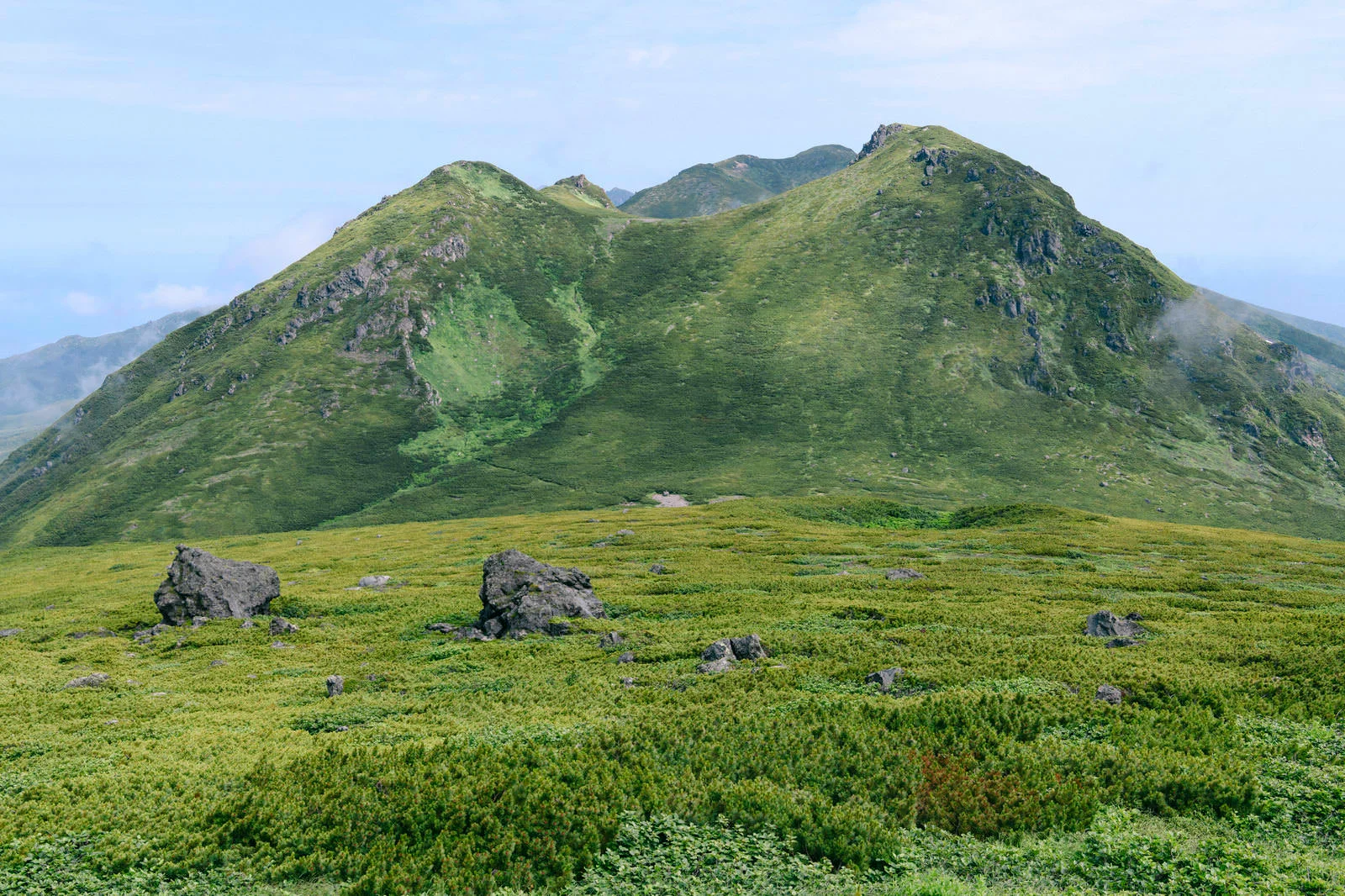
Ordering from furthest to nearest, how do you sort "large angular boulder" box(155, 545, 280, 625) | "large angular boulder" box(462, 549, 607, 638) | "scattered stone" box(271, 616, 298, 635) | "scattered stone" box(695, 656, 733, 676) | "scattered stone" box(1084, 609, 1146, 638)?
"large angular boulder" box(155, 545, 280, 625), "scattered stone" box(271, 616, 298, 635), "large angular boulder" box(462, 549, 607, 638), "scattered stone" box(1084, 609, 1146, 638), "scattered stone" box(695, 656, 733, 676)

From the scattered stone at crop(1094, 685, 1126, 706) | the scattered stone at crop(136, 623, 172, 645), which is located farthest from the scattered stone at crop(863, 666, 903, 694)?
the scattered stone at crop(136, 623, 172, 645)

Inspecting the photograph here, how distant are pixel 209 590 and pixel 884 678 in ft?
153

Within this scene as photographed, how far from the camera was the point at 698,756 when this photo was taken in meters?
21.4

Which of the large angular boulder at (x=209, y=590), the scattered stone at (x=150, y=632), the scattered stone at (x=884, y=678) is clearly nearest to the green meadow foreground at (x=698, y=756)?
the scattered stone at (x=884, y=678)

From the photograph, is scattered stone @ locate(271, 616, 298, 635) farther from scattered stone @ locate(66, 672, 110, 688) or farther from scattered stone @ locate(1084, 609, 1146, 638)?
scattered stone @ locate(1084, 609, 1146, 638)

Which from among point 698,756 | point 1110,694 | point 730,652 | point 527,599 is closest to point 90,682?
point 527,599

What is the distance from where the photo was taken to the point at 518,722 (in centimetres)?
2634

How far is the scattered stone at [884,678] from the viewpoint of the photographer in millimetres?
29047

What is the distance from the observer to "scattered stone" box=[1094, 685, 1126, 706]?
25828mm

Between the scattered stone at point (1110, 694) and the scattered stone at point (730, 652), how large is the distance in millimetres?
14162

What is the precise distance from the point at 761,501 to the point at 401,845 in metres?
126

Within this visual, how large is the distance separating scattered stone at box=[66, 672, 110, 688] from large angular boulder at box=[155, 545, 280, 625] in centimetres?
1376

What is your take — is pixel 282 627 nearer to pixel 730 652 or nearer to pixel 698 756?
pixel 730 652

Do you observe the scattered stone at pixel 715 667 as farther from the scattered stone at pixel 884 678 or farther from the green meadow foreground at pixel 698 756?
the scattered stone at pixel 884 678
